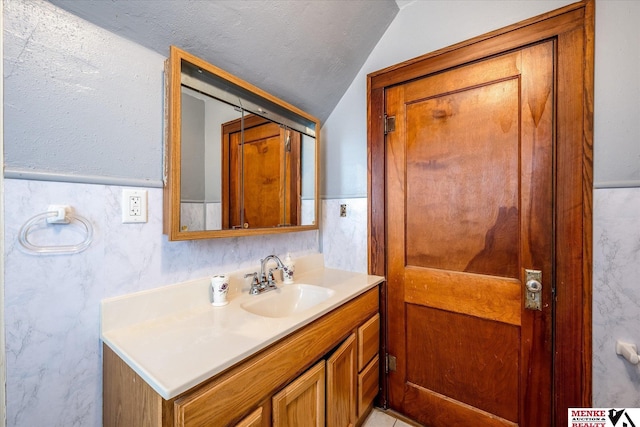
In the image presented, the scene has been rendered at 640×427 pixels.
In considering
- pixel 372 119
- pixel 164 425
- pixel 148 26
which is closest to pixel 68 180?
pixel 148 26

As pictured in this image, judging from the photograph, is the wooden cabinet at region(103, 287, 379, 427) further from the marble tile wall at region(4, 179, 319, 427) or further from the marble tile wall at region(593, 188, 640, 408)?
the marble tile wall at region(593, 188, 640, 408)

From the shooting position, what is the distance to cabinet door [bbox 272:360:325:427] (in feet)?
2.79

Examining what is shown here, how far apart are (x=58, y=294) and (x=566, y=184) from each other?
193cm

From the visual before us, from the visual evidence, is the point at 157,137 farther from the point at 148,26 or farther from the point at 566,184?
the point at 566,184

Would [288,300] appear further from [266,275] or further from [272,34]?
[272,34]

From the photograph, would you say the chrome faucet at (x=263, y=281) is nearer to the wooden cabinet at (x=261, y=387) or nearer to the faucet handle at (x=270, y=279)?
the faucet handle at (x=270, y=279)

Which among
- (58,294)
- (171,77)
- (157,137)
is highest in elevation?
(171,77)

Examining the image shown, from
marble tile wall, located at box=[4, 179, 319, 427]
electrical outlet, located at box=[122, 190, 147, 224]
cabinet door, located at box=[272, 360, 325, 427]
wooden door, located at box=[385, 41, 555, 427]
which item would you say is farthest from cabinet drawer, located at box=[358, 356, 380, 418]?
electrical outlet, located at box=[122, 190, 147, 224]

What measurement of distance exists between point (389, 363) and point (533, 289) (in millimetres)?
883

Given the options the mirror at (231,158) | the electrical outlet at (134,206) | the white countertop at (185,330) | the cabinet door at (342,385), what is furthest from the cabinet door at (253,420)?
the electrical outlet at (134,206)

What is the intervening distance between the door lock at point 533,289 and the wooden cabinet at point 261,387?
777 millimetres

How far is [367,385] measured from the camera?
4.55 ft

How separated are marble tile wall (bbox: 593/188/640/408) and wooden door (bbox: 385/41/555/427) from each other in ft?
0.50

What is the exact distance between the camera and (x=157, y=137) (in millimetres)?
1003
